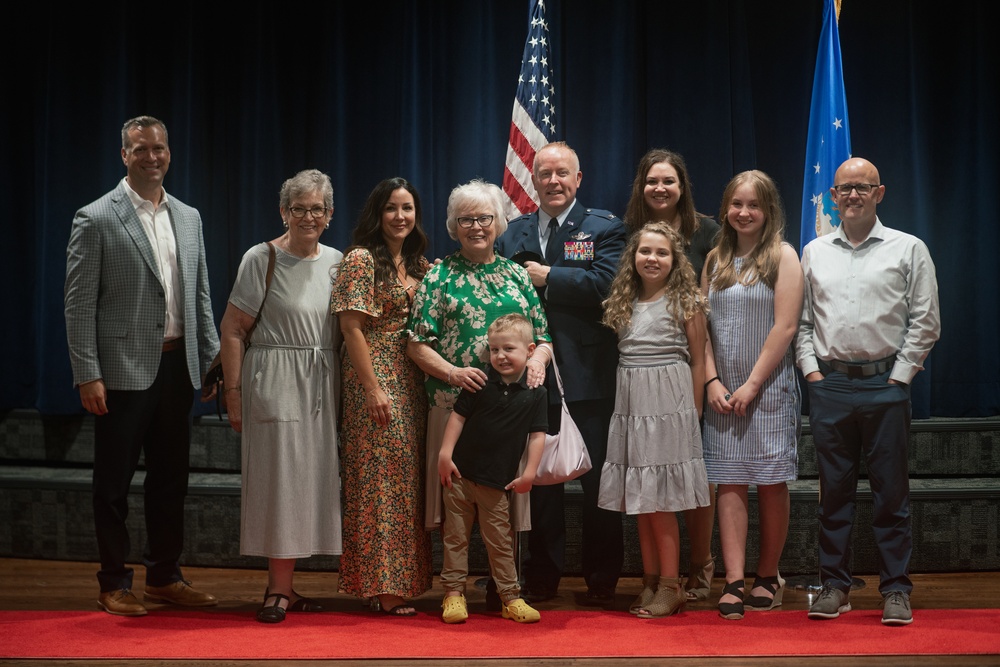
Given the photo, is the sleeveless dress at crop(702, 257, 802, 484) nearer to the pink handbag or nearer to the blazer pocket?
the pink handbag

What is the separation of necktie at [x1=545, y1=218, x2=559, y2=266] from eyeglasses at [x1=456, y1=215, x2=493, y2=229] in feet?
1.28

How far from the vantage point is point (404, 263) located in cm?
368

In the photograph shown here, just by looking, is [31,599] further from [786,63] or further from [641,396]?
[786,63]

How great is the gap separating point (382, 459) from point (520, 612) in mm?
739

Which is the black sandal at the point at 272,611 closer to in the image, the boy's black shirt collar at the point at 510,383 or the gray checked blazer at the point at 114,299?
the gray checked blazer at the point at 114,299

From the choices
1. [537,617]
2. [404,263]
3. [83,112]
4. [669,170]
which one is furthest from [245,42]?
[537,617]

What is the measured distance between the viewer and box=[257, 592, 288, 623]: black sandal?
3504mm

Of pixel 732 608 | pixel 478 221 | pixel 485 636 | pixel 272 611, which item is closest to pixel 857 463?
pixel 732 608

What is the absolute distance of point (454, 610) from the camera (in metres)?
3.45

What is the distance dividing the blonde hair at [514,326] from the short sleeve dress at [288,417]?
2.19ft

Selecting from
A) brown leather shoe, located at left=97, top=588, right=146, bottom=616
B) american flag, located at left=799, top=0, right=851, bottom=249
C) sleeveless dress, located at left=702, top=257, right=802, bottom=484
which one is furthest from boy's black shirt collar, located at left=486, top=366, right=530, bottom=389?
american flag, located at left=799, top=0, right=851, bottom=249

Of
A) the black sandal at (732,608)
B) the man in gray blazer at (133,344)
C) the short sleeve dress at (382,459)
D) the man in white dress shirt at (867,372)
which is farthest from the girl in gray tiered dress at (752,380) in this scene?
the man in gray blazer at (133,344)

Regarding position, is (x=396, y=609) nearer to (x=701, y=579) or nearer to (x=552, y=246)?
(x=701, y=579)

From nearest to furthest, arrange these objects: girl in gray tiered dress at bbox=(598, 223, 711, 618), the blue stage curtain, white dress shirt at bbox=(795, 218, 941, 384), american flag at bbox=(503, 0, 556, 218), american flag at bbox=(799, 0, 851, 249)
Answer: white dress shirt at bbox=(795, 218, 941, 384) < girl in gray tiered dress at bbox=(598, 223, 711, 618) < american flag at bbox=(799, 0, 851, 249) < american flag at bbox=(503, 0, 556, 218) < the blue stage curtain
